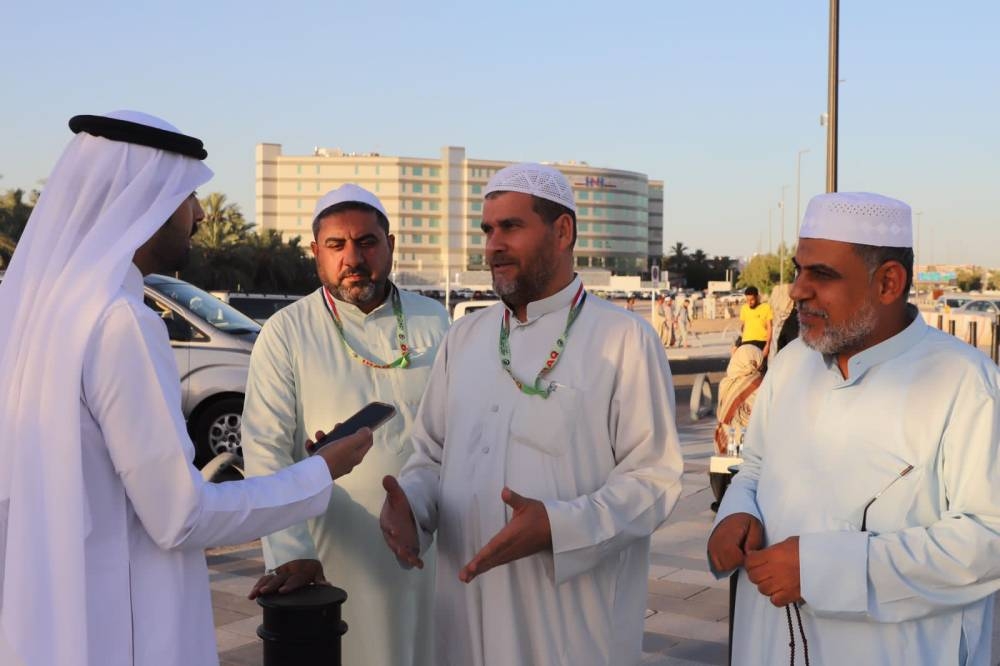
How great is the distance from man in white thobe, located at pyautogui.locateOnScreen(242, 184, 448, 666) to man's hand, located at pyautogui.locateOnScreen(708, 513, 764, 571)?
1452 mm

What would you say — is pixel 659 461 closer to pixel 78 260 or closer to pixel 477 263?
pixel 78 260

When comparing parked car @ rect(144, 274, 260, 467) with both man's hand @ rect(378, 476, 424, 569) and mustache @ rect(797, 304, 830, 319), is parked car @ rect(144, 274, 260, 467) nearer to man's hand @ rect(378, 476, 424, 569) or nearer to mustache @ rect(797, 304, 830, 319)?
man's hand @ rect(378, 476, 424, 569)

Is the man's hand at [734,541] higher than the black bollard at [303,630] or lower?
higher

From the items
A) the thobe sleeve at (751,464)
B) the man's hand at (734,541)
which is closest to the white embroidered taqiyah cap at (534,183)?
the thobe sleeve at (751,464)

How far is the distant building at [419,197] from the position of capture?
151500 mm

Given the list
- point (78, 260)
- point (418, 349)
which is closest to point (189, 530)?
point (78, 260)

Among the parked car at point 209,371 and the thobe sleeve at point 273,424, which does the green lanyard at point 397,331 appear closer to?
the thobe sleeve at point 273,424

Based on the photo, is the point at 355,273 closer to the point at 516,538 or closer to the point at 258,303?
the point at 516,538

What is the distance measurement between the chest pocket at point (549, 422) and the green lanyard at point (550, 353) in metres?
0.03

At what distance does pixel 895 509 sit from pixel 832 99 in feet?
44.9

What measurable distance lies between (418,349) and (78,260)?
1.84m

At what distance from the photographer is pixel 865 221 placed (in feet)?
9.03

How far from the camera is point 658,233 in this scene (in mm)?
194250

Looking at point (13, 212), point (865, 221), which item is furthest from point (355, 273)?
point (13, 212)
